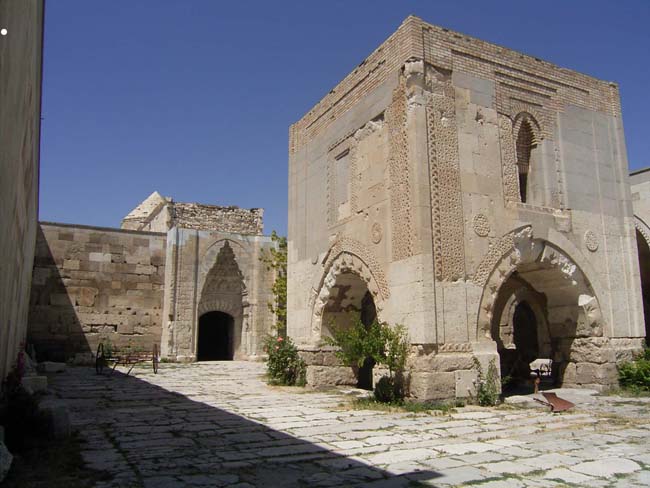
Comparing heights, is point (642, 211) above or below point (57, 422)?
above

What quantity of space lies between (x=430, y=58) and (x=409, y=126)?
1.24 m

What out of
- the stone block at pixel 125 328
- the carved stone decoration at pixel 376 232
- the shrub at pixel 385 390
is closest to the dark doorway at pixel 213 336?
the stone block at pixel 125 328

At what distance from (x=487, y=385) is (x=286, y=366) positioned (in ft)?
14.7

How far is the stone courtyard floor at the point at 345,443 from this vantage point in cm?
430

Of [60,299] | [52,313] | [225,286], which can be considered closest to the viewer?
[52,313]

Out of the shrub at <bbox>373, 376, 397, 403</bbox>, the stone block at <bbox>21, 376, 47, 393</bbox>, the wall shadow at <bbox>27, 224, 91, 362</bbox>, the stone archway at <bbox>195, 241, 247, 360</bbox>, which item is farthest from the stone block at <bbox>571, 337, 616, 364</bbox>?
the wall shadow at <bbox>27, 224, 91, 362</bbox>

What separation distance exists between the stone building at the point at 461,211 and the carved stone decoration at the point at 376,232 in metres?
0.03

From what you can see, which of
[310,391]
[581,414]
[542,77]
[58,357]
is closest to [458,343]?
[581,414]

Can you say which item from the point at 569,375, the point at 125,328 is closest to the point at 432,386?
the point at 569,375

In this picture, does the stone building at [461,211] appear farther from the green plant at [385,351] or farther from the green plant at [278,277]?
the green plant at [278,277]

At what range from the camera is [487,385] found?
8.24 metres

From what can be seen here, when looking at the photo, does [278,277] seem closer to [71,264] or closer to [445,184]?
[71,264]

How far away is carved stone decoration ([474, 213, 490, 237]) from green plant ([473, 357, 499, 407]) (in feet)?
6.48

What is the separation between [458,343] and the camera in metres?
8.38
